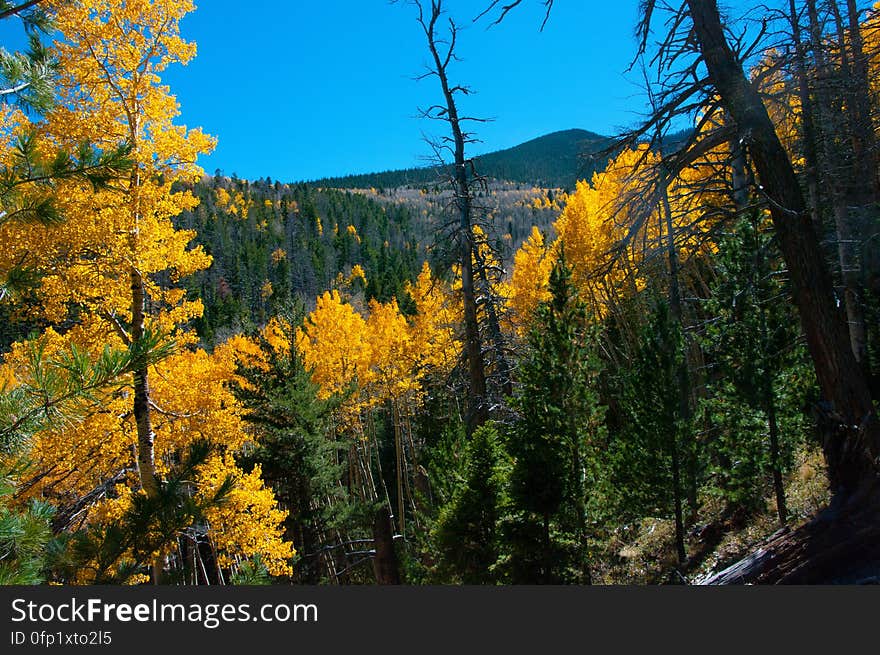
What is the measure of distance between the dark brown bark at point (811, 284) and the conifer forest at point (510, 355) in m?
0.02

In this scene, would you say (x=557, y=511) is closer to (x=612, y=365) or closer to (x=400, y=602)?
(x=400, y=602)

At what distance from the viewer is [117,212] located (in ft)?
20.6

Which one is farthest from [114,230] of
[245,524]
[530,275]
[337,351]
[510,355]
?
[530,275]

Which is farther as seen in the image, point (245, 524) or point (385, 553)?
point (385, 553)

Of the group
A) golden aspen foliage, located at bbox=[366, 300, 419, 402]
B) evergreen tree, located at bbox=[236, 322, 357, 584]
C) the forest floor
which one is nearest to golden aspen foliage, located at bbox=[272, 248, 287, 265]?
golden aspen foliage, located at bbox=[366, 300, 419, 402]

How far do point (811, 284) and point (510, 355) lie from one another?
6299 mm

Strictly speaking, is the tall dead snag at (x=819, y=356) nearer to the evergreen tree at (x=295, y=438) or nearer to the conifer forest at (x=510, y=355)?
the conifer forest at (x=510, y=355)

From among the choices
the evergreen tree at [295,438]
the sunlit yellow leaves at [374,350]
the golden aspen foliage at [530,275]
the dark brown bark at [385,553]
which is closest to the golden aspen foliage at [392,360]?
the sunlit yellow leaves at [374,350]

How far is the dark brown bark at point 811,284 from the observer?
164 inches

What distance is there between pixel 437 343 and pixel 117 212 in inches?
611

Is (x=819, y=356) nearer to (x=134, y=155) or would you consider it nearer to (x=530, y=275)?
(x=134, y=155)

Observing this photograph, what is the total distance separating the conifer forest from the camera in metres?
3.58

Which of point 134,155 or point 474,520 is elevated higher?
point 134,155

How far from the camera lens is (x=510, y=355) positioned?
10.3 meters
